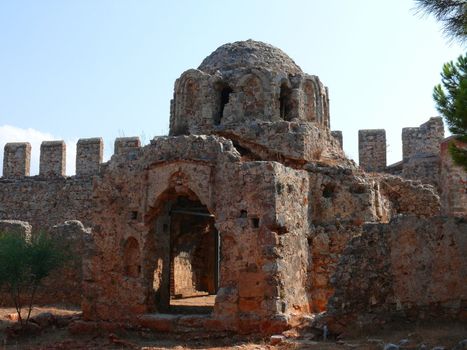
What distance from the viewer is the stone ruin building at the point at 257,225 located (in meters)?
11.5

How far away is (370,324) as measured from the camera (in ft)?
37.4

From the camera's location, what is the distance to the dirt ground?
10188 millimetres

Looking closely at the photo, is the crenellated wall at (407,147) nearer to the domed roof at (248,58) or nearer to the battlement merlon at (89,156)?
the domed roof at (248,58)

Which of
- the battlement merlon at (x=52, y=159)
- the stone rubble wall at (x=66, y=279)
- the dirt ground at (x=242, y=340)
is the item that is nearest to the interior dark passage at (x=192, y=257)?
the dirt ground at (x=242, y=340)

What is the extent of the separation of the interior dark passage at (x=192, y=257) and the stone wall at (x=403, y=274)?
4.57 metres

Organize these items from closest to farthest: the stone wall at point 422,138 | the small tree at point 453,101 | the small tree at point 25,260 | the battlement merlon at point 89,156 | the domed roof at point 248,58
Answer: the small tree at point 453,101 < the small tree at point 25,260 < the domed roof at point 248,58 < the stone wall at point 422,138 < the battlement merlon at point 89,156

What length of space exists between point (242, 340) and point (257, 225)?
2.14m

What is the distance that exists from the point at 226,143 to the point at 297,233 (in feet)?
7.72

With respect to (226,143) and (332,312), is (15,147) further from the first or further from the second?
(332,312)

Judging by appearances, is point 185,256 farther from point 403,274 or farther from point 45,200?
point 403,274

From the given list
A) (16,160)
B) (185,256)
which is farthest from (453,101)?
(16,160)

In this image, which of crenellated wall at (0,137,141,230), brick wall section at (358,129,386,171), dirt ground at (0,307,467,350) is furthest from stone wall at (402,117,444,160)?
dirt ground at (0,307,467,350)

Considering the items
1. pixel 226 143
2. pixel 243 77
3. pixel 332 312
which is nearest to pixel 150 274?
pixel 226 143

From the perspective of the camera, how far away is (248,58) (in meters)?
16.9
